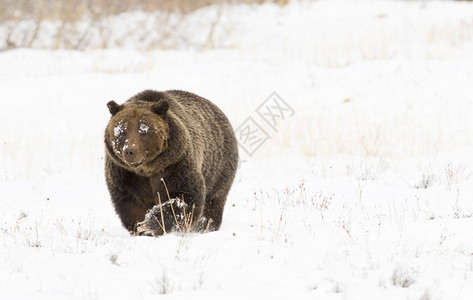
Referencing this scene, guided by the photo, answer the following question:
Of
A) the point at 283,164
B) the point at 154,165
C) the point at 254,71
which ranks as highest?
the point at 254,71

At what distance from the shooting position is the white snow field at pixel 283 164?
409 centimetres

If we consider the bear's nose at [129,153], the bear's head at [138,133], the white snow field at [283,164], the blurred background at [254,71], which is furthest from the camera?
the blurred background at [254,71]

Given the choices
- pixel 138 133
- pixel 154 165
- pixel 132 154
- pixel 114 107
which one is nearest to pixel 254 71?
pixel 114 107

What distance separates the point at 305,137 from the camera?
11.1 m

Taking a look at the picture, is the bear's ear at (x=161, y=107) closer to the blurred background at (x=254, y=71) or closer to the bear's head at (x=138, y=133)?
the bear's head at (x=138, y=133)

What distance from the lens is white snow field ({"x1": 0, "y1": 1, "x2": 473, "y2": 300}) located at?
161 inches

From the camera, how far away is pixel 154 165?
5.58 metres

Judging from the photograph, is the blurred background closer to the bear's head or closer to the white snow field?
the white snow field

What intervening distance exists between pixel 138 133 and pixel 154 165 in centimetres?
37

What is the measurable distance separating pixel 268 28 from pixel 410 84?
31.8ft

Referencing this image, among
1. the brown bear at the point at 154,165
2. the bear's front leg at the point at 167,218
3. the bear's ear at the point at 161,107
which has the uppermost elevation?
the bear's ear at the point at 161,107

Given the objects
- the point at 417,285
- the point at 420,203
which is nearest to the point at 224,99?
the point at 420,203

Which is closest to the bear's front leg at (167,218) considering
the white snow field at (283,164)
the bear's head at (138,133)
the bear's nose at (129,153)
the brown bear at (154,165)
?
the brown bear at (154,165)

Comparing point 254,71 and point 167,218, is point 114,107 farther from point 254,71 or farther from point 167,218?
point 254,71
